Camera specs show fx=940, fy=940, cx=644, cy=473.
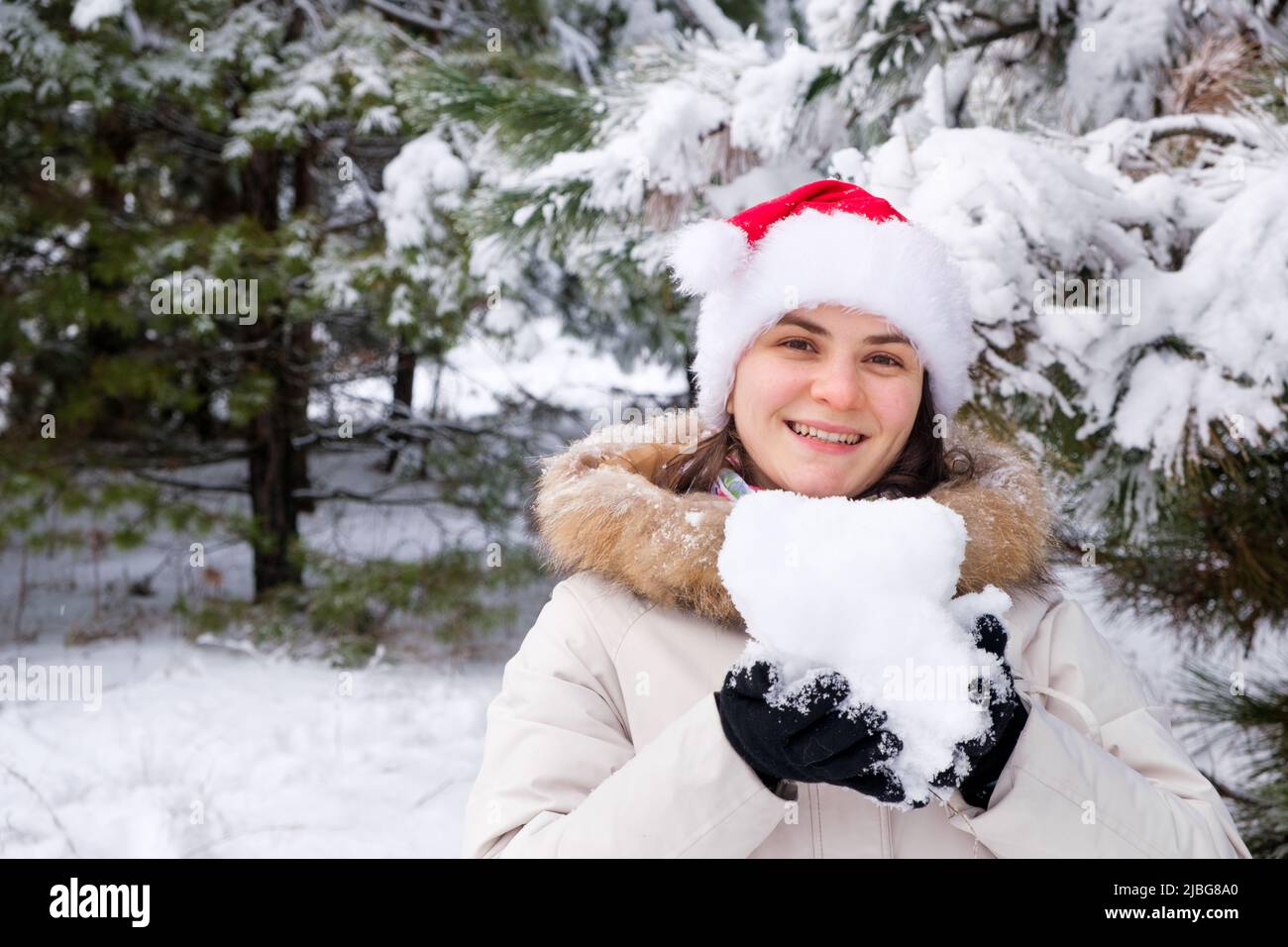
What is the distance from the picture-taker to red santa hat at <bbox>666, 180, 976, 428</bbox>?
5.32 feet

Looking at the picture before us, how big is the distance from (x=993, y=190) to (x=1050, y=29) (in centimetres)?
134

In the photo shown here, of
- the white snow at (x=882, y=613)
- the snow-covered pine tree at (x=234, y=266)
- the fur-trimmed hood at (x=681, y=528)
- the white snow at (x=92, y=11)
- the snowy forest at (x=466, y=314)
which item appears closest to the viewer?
the white snow at (x=882, y=613)

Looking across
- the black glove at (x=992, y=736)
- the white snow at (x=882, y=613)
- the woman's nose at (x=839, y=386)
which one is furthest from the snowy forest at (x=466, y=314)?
the black glove at (x=992, y=736)

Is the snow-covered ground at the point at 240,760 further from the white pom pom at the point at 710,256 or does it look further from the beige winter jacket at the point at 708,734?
the white pom pom at the point at 710,256

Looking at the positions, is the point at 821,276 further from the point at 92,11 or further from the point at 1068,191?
the point at 92,11

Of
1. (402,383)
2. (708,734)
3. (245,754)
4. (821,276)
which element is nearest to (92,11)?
(402,383)

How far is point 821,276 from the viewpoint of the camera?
1.62 meters

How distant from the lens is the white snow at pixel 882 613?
1063 millimetres

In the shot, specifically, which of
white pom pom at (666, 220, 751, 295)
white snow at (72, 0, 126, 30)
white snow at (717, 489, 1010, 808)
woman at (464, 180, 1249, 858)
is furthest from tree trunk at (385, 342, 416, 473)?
white snow at (717, 489, 1010, 808)

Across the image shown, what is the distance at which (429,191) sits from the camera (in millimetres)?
4906

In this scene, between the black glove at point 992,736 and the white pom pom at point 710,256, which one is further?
the white pom pom at point 710,256

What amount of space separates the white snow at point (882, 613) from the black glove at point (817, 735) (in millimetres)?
14

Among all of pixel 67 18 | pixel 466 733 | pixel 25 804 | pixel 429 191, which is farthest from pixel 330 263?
pixel 25 804

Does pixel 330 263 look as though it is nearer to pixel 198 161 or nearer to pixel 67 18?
pixel 67 18
